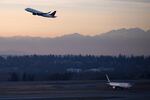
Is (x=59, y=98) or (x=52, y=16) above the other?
(x=52, y=16)

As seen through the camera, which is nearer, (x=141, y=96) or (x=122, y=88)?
(x=141, y=96)

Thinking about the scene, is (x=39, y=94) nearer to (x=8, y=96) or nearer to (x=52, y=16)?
(x=8, y=96)

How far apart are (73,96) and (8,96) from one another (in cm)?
734

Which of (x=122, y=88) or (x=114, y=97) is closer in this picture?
(x=114, y=97)

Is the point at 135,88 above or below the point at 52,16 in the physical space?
below

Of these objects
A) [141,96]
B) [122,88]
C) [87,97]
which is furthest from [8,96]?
[122,88]

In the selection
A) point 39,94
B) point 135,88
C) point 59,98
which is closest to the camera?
point 59,98

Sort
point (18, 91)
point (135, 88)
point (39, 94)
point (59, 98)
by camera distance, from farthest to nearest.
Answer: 1. point (135, 88)
2. point (18, 91)
3. point (39, 94)
4. point (59, 98)

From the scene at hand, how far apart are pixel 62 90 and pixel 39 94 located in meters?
7.61

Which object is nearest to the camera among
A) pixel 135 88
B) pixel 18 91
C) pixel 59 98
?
pixel 59 98

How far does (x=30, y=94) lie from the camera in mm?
77312

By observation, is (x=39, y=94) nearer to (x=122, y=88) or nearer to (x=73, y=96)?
(x=73, y=96)

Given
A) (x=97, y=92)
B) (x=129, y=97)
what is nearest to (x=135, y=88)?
(x=97, y=92)

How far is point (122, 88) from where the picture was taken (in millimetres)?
89750
